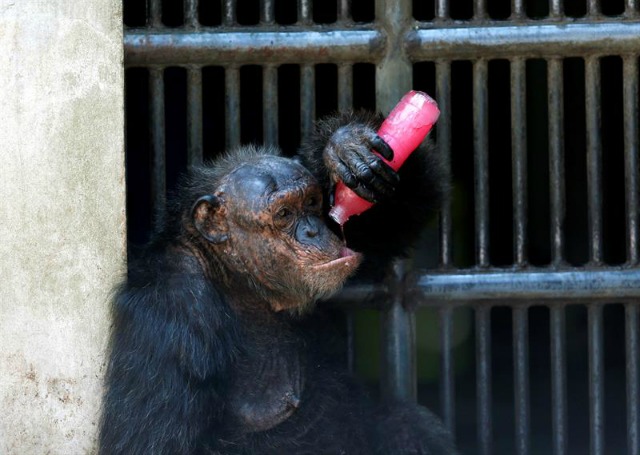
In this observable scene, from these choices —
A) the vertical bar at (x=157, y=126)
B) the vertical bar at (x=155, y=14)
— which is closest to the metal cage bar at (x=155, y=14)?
the vertical bar at (x=155, y=14)

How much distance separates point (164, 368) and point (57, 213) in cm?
71

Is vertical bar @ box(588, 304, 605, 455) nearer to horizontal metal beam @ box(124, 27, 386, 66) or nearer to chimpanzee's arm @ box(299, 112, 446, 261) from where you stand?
chimpanzee's arm @ box(299, 112, 446, 261)

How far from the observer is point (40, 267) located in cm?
391

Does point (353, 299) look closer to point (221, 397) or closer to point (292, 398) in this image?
point (292, 398)

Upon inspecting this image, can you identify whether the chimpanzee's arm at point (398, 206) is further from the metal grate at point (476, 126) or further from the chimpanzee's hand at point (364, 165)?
the chimpanzee's hand at point (364, 165)

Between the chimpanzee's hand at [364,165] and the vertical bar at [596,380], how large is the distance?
99 centimetres

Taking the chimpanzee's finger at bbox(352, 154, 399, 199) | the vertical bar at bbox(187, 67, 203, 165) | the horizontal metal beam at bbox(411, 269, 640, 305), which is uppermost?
the vertical bar at bbox(187, 67, 203, 165)

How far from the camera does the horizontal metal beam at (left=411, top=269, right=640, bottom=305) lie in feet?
14.1

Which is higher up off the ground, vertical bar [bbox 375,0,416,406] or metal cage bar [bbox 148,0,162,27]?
metal cage bar [bbox 148,0,162,27]

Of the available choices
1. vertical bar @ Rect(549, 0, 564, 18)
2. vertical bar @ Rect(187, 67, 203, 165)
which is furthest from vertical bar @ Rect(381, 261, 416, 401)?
vertical bar @ Rect(549, 0, 564, 18)

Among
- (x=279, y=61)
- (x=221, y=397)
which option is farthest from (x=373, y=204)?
(x=221, y=397)

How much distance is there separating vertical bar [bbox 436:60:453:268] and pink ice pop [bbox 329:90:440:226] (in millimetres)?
319

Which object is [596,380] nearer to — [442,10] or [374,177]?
[374,177]

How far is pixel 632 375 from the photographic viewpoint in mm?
4340
